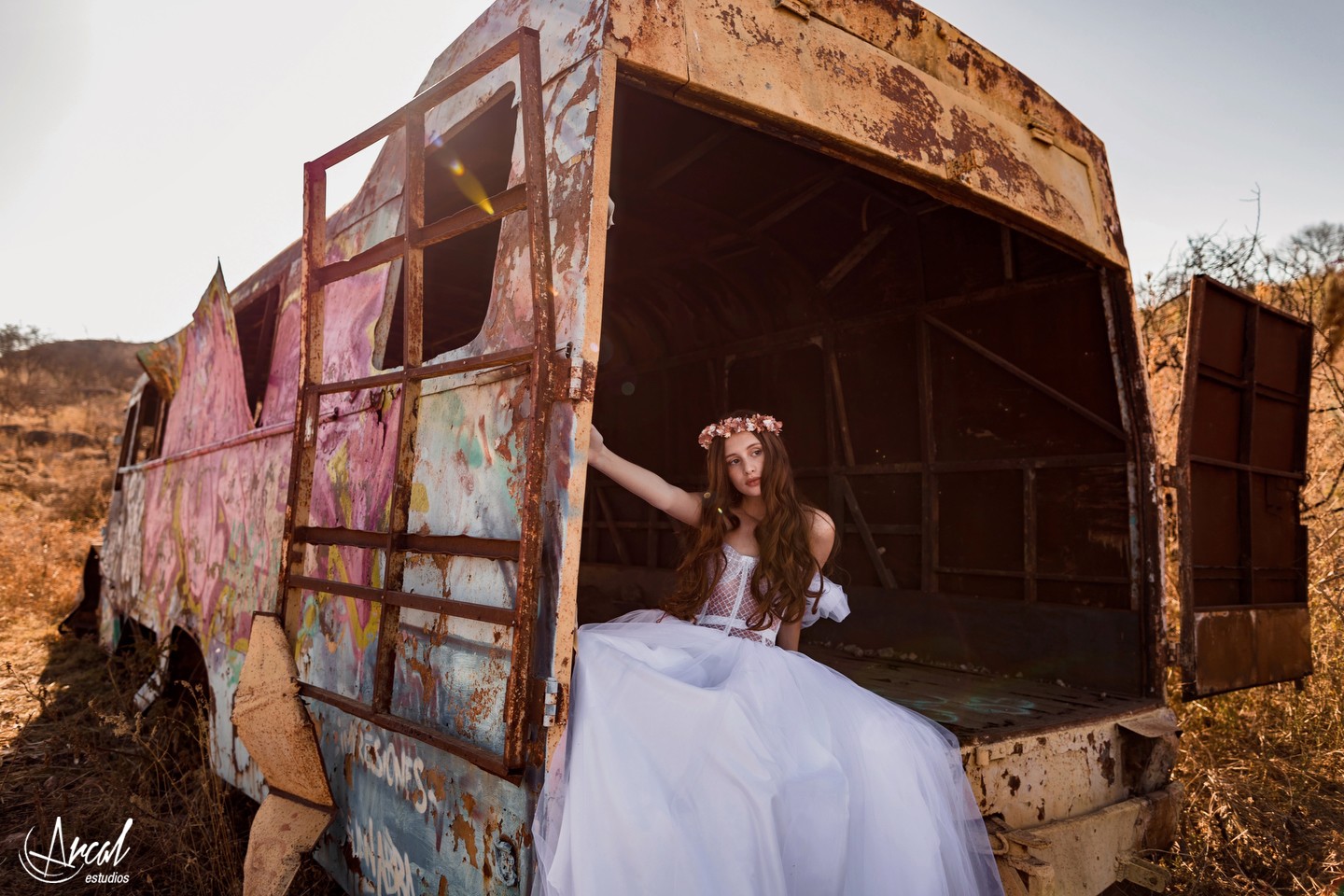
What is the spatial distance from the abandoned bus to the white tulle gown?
17 centimetres

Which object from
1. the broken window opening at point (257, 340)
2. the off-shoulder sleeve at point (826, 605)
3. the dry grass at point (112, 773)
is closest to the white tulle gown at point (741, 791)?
the off-shoulder sleeve at point (826, 605)

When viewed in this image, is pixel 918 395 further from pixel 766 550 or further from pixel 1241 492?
pixel 766 550

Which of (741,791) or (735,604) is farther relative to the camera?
(735,604)

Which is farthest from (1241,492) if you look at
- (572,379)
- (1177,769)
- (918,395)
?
(572,379)

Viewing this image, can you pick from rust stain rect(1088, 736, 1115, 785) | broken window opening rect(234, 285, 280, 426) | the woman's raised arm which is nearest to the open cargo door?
rust stain rect(1088, 736, 1115, 785)

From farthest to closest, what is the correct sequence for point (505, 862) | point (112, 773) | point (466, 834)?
1. point (112, 773)
2. point (466, 834)
3. point (505, 862)

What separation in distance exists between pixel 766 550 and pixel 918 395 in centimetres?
237

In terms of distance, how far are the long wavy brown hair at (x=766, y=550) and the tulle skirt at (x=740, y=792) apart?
60cm

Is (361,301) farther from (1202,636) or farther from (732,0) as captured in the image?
(1202,636)

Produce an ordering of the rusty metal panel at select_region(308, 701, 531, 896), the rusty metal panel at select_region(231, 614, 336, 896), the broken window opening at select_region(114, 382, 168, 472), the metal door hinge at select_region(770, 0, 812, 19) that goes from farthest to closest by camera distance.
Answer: the broken window opening at select_region(114, 382, 168, 472) → the rusty metal panel at select_region(231, 614, 336, 896) → the metal door hinge at select_region(770, 0, 812, 19) → the rusty metal panel at select_region(308, 701, 531, 896)

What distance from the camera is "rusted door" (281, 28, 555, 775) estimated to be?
7.16 feet

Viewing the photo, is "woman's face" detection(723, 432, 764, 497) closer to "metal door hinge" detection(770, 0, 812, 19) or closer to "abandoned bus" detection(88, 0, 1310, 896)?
"abandoned bus" detection(88, 0, 1310, 896)

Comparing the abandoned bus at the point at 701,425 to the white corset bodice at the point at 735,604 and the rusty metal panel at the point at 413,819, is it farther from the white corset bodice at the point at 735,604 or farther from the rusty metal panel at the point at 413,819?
the white corset bodice at the point at 735,604

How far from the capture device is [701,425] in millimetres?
6770
